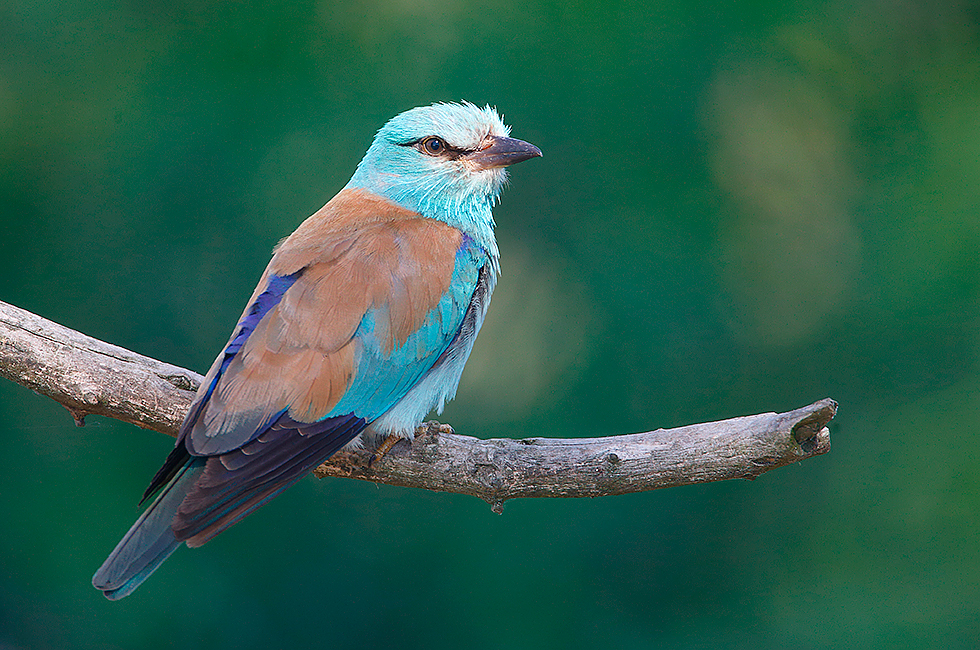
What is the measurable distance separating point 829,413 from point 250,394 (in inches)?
46.4

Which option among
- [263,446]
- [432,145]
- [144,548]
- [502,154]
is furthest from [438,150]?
[144,548]

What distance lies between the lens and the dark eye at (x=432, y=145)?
259cm

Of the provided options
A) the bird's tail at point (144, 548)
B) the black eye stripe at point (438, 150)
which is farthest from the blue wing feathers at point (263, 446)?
the black eye stripe at point (438, 150)

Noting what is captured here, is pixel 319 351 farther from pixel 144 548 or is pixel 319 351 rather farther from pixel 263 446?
pixel 144 548

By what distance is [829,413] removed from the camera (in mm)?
1707

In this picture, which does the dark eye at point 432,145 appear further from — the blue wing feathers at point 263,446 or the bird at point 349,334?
the blue wing feathers at point 263,446

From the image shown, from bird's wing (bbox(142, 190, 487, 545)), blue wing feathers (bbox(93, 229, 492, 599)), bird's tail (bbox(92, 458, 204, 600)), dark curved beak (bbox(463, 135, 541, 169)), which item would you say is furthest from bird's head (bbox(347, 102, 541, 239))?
bird's tail (bbox(92, 458, 204, 600))

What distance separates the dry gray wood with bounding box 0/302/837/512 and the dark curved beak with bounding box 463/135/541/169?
0.78 metres

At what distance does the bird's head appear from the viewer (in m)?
2.55

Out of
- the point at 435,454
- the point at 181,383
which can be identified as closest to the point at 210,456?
the point at 181,383

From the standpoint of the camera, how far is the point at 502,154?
258 cm

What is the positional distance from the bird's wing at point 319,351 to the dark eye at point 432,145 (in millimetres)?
275

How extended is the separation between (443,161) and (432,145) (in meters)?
0.06

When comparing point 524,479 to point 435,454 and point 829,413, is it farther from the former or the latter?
point 829,413
